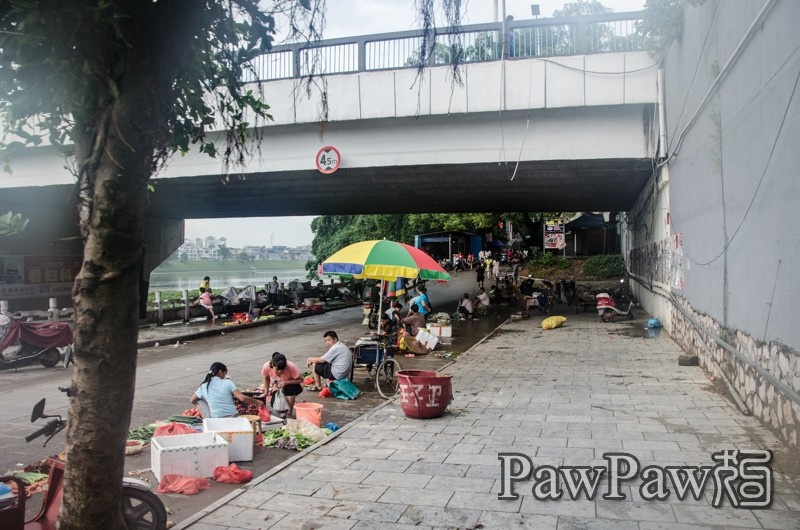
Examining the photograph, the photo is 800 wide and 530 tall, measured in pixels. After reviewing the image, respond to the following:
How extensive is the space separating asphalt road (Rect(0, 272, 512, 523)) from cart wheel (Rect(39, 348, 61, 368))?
0.26 m

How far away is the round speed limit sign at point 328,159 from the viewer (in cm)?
1703

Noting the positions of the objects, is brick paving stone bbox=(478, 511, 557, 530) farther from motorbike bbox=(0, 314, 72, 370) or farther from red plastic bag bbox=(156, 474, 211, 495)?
motorbike bbox=(0, 314, 72, 370)

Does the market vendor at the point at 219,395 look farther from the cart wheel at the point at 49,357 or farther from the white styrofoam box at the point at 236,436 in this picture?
the cart wheel at the point at 49,357

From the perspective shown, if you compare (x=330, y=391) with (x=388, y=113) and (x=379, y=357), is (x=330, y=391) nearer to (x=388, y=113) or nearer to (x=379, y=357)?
(x=379, y=357)

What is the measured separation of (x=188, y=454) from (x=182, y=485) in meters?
0.34

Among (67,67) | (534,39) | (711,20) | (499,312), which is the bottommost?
(499,312)

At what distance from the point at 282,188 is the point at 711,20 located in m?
15.1

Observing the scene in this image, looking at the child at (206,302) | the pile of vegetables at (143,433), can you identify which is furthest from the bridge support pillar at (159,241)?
the pile of vegetables at (143,433)

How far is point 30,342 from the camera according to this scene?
13.2 meters

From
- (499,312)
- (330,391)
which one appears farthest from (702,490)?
(499,312)

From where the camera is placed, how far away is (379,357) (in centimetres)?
1116

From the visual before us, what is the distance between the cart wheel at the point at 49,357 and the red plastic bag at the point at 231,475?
9340 millimetres

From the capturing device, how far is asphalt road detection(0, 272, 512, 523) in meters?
6.81

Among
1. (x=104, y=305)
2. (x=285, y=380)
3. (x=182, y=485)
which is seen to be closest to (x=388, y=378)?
(x=285, y=380)
